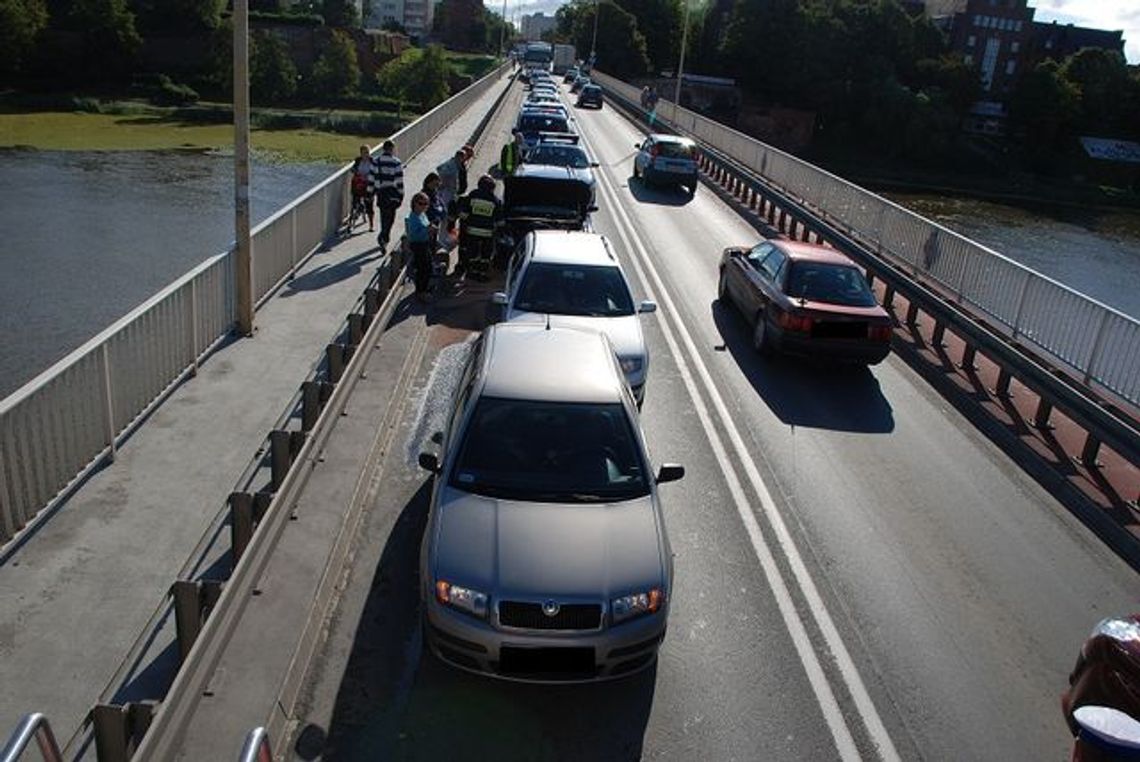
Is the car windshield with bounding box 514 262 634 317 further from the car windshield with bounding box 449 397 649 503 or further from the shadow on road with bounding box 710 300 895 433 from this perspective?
the car windshield with bounding box 449 397 649 503

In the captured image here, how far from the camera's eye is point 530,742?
5.69 meters

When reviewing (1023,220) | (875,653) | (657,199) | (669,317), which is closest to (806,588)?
(875,653)

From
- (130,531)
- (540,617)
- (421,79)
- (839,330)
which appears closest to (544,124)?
(839,330)

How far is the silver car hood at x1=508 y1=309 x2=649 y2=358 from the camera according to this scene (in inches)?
413

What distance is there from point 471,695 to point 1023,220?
83.9m

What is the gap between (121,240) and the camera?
3341cm

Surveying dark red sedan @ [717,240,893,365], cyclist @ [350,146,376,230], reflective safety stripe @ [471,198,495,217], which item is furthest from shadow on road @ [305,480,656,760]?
cyclist @ [350,146,376,230]

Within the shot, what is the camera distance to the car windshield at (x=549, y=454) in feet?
21.8

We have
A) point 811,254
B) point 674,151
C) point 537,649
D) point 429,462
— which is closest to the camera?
point 537,649

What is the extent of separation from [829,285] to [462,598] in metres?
8.81

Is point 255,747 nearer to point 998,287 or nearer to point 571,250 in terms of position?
point 571,250

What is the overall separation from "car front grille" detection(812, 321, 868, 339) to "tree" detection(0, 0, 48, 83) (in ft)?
319

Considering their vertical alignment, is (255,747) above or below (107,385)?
above

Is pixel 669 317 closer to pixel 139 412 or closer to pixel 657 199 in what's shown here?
pixel 139 412
